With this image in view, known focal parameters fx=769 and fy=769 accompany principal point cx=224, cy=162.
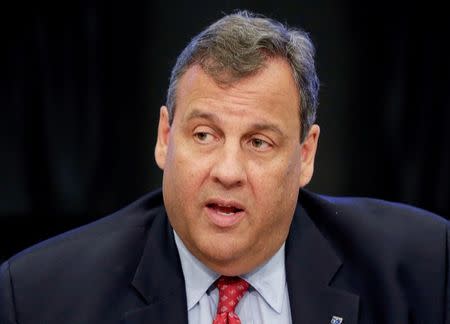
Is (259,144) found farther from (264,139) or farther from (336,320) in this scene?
(336,320)

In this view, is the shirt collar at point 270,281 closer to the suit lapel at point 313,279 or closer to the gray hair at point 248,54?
the suit lapel at point 313,279

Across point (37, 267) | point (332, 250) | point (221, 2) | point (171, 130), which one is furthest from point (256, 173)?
point (221, 2)

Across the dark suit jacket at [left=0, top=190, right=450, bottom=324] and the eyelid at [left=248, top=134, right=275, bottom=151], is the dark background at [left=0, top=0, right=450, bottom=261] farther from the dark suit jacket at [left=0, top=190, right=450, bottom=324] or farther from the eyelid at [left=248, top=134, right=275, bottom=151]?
the eyelid at [left=248, top=134, right=275, bottom=151]

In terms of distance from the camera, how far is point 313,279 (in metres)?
2.46

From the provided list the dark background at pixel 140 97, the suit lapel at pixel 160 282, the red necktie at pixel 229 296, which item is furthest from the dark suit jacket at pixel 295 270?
the dark background at pixel 140 97

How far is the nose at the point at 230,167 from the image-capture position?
2115 mm

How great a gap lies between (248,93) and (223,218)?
0.36m

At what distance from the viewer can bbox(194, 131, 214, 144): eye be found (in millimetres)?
2217

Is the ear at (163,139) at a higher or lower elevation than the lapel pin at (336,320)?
higher

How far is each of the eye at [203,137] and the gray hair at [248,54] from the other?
5.7 inches

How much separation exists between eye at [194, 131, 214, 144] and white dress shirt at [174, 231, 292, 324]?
39cm

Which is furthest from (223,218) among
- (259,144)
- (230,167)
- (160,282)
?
(160,282)

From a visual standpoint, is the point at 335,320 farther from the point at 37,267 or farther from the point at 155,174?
the point at 155,174

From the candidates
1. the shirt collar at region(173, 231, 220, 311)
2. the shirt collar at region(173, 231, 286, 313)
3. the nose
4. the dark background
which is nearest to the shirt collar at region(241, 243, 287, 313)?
the shirt collar at region(173, 231, 286, 313)
